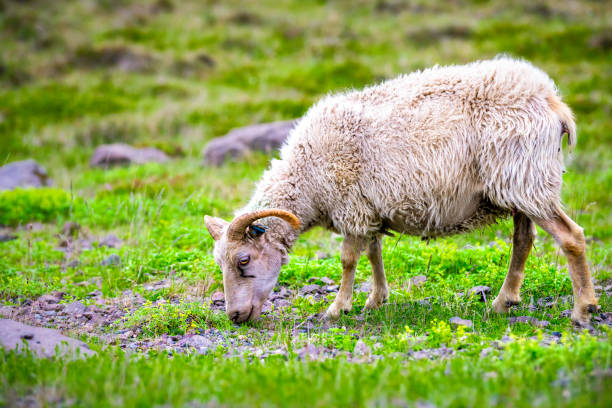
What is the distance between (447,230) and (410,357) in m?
1.85

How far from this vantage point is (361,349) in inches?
187

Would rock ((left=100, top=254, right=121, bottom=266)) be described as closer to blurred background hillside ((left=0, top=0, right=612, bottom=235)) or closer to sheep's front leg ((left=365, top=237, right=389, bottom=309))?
→ sheep's front leg ((left=365, top=237, right=389, bottom=309))

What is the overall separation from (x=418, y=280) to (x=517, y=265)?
1.37m

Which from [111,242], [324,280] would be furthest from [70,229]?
[324,280]

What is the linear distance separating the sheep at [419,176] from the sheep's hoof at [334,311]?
1 cm

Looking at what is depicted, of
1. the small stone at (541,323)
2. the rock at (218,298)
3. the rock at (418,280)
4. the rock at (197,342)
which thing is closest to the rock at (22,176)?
the rock at (218,298)

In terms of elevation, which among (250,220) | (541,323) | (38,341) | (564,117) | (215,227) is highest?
(564,117)

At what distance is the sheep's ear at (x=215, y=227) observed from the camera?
6.23m

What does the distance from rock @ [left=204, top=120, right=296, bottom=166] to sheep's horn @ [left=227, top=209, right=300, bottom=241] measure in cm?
740

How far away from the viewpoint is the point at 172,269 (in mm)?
7602

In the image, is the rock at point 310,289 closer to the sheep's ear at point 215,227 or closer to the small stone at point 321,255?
the small stone at point 321,255

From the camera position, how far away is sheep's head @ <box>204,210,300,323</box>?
5.89 metres

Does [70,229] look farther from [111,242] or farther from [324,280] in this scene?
[324,280]

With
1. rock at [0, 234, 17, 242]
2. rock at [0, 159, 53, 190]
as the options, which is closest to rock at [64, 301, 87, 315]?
rock at [0, 234, 17, 242]
